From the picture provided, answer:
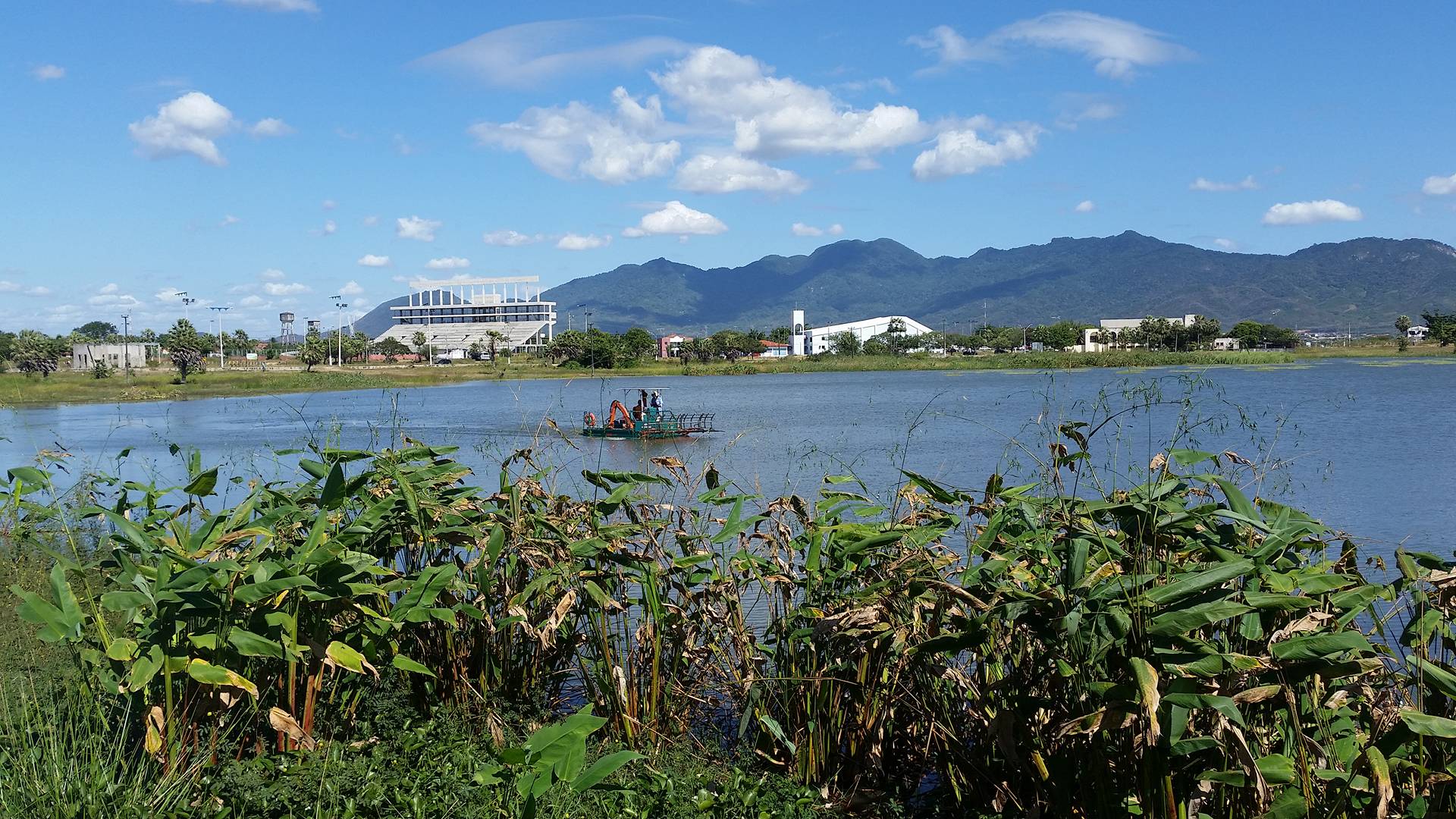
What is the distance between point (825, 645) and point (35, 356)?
282ft

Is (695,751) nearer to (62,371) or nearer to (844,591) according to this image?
(844,591)

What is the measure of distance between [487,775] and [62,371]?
88889 mm

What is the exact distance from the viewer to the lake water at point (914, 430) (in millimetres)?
7734

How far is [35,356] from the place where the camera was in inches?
2958

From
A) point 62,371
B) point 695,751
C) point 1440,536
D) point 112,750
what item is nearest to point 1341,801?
point 695,751

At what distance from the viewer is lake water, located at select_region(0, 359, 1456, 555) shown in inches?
305

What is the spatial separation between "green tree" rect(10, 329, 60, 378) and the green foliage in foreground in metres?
77.0

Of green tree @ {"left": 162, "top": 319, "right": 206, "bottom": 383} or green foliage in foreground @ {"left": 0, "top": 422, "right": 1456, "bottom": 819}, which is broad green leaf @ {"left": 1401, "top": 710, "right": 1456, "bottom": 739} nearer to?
green foliage in foreground @ {"left": 0, "top": 422, "right": 1456, "bottom": 819}

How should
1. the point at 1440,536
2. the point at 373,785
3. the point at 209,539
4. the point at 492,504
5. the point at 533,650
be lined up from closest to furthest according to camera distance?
1. the point at 373,785
2. the point at 209,539
3. the point at 533,650
4. the point at 492,504
5. the point at 1440,536

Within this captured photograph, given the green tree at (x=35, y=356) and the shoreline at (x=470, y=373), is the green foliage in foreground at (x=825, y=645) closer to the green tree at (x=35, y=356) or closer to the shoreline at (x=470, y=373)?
the shoreline at (x=470, y=373)

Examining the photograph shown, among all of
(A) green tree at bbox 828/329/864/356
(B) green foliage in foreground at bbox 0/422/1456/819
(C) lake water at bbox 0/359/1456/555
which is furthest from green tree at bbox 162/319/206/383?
(B) green foliage in foreground at bbox 0/422/1456/819

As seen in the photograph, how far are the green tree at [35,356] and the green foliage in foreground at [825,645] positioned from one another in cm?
7699

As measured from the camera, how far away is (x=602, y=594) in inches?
178

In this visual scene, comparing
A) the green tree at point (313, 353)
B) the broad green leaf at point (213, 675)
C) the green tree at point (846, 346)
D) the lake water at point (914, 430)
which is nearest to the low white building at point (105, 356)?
the green tree at point (313, 353)
